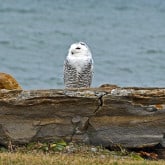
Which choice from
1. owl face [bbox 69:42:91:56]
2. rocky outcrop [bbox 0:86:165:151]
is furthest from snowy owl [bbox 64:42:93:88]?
rocky outcrop [bbox 0:86:165:151]

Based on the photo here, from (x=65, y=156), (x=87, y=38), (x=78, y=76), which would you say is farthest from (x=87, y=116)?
(x=87, y=38)

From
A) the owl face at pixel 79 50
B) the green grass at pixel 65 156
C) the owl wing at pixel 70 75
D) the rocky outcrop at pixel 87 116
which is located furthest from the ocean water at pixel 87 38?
the green grass at pixel 65 156

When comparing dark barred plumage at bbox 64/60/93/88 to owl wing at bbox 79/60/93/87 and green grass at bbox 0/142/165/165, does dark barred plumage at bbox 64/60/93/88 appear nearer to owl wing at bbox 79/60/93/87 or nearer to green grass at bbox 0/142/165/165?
owl wing at bbox 79/60/93/87

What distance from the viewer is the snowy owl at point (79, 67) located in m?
12.7

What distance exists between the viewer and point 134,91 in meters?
11.0

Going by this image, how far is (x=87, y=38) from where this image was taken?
40.3m

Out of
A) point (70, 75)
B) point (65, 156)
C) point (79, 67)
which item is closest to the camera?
point (65, 156)

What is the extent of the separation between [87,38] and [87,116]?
29289 mm

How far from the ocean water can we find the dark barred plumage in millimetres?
14494

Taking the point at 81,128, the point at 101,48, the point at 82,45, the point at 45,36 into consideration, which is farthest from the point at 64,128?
the point at 45,36

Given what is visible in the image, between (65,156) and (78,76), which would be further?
(78,76)

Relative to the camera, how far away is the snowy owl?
12.7m

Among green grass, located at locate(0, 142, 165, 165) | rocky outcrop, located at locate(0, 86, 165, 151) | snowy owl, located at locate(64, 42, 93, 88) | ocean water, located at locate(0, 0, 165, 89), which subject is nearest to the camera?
green grass, located at locate(0, 142, 165, 165)

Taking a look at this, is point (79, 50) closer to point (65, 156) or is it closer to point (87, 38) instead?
point (65, 156)
